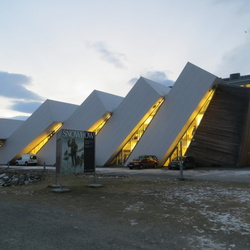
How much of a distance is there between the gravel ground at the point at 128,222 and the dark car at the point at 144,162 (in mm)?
16370

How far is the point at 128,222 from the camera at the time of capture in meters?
6.54

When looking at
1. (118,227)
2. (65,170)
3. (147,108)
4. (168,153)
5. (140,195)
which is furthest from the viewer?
(147,108)

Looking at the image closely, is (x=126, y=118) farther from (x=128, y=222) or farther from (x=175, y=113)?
(x=128, y=222)

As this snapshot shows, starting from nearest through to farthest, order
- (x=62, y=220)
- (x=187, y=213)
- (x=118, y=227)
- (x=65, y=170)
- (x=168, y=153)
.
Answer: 1. (x=118, y=227)
2. (x=62, y=220)
3. (x=187, y=213)
4. (x=65, y=170)
5. (x=168, y=153)

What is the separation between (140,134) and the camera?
32438mm

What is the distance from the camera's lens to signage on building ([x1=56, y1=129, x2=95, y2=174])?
12.9 meters

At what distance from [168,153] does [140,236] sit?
2384cm

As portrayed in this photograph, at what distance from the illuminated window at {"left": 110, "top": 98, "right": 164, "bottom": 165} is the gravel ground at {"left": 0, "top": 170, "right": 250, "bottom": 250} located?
840 inches

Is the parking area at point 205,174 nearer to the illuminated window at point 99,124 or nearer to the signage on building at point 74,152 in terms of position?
the signage on building at point 74,152

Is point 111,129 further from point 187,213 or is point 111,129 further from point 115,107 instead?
point 187,213

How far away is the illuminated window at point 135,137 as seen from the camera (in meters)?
31.8

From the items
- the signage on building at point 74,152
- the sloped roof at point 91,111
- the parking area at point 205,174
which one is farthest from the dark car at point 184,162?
the signage on building at point 74,152

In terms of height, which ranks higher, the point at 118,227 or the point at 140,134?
the point at 140,134

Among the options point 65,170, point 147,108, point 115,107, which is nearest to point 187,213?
point 65,170
